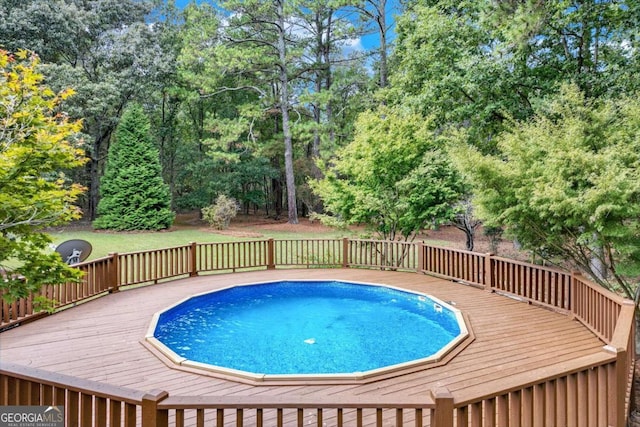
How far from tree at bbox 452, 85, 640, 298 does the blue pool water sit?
2205mm

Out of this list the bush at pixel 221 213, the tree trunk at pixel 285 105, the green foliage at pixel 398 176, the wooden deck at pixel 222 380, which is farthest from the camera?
the tree trunk at pixel 285 105

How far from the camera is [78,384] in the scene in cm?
269

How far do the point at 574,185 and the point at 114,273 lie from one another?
882 centimetres

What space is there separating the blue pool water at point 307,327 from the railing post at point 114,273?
Answer: 181cm

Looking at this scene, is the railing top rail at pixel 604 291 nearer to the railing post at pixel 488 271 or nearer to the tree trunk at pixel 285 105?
the railing post at pixel 488 271

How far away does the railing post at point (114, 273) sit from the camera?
846 cm

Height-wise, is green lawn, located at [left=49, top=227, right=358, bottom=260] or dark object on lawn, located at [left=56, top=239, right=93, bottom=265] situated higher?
dark object on lawn, located at [left=56, top=239, right=93, bottom=265]

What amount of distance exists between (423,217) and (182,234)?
1181 cm

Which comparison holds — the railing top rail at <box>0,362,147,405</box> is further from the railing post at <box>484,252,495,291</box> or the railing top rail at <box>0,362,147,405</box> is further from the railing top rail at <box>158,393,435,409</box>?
the railing post at <box>484,252,495,291</box>

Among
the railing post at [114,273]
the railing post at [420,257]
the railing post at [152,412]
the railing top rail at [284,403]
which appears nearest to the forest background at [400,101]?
the railing post at [420,257]

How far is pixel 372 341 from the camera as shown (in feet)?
21.4

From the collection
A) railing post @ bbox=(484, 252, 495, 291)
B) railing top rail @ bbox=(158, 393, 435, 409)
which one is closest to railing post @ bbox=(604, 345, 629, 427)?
railing top rail @ bbox=(158, 393, 435, 409)

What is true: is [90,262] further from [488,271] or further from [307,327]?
[488,271]

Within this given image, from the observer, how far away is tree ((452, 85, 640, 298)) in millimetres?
5477
